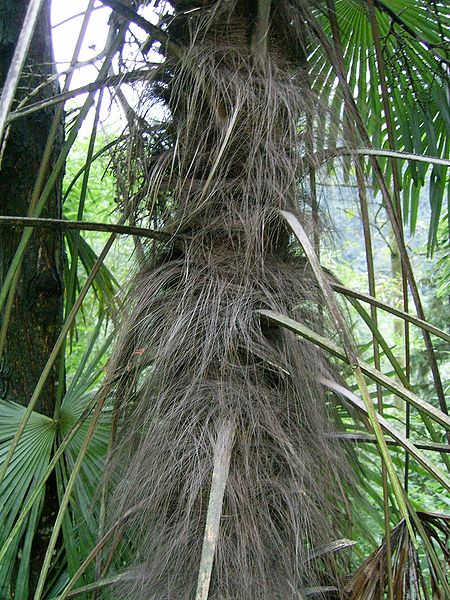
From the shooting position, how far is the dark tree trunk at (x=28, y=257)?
1519mm

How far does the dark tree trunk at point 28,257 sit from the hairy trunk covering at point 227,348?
53 centimetres

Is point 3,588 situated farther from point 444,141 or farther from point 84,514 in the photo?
point 444,141

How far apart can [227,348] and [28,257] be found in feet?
2.68

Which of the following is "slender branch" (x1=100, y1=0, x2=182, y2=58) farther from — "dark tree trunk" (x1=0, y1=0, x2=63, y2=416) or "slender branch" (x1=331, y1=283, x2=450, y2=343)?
"dark tree trunk" (x1=0, y1=0, x2=63, y2=416)

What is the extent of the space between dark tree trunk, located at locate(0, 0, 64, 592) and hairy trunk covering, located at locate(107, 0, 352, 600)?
21.0 inches

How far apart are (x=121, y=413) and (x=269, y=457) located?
252mm

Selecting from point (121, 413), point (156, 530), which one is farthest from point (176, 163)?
point (156, 530)

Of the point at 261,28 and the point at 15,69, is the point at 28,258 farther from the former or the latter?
the point at 15,69

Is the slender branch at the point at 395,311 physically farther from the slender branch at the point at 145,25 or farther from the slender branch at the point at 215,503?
the slender branch at the point at 145,25

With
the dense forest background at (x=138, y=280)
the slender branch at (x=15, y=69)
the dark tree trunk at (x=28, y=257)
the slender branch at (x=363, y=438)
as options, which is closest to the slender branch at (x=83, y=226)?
the dense forest background at (x=138, y=280)

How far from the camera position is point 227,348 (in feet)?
2.96

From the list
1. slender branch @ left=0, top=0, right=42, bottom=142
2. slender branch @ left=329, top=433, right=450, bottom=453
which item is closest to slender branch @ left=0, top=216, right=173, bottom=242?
slender branch @ left=0, top=0, right=42, bottom=142

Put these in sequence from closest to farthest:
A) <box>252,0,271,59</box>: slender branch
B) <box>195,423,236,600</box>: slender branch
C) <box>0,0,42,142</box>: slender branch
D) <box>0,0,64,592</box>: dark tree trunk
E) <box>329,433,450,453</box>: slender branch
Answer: <box>0,0,42,142</box>: slender branch
<box>195,423,236,600</box>: slender branch
<box>329,433,450,453</box>: slender branch
<box>252,0,271,59</box>: slender branch
<box>0,0,64,592</box>: dark tree trunk

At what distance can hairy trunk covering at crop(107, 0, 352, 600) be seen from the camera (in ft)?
2.74
